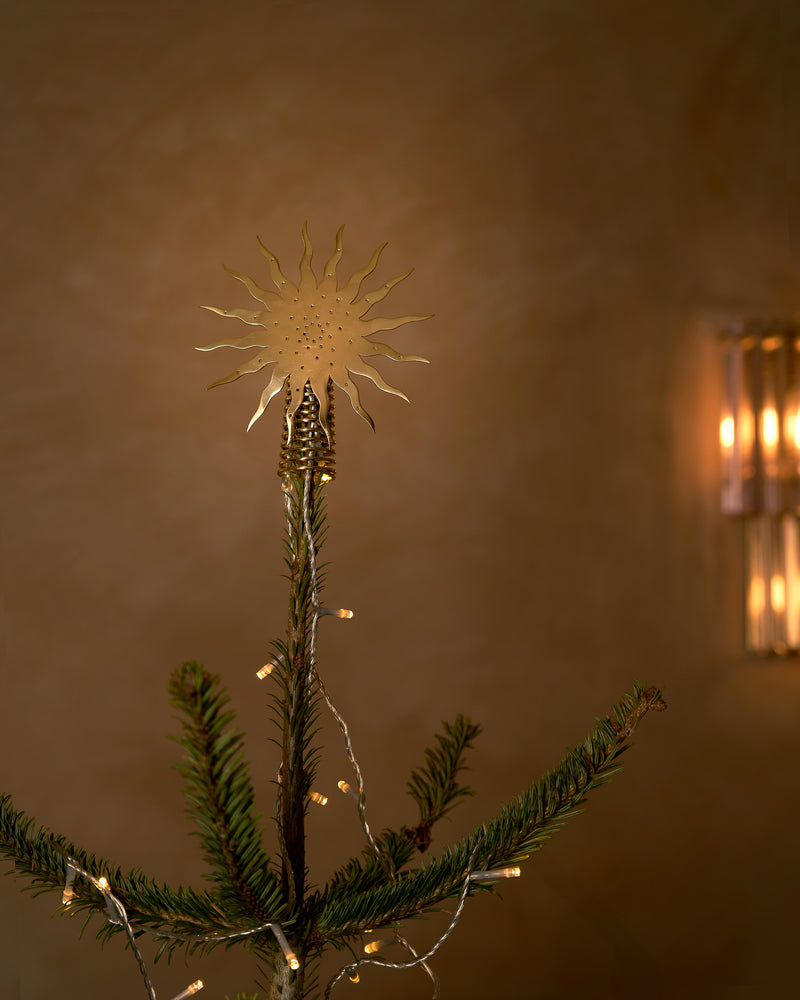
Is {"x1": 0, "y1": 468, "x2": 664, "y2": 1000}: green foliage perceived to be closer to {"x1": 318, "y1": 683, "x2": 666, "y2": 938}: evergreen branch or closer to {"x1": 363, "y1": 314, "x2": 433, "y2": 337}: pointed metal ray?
{"x1": 318, "y1": 683, "x2": 666, "y2": 938}: evergreen branch

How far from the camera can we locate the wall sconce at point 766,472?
161cm

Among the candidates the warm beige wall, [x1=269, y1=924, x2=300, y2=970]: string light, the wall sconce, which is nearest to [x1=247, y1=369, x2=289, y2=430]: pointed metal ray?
[x1=269, y1=924, x2=300, y2=970]: string light

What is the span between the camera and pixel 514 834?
559 mm

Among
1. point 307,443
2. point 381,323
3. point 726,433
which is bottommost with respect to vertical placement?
point 307,443

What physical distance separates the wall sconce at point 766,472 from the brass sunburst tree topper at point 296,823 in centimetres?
118

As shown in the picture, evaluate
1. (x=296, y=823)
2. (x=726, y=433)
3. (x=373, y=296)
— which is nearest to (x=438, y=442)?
(x=726, y=433)

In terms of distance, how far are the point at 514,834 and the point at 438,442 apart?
1061 mm

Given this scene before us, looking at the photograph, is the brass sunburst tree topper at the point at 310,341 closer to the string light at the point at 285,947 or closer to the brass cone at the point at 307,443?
the brass cone at the point at 307,443

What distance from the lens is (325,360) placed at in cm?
60

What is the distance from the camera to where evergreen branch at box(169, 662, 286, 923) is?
0.43 metres

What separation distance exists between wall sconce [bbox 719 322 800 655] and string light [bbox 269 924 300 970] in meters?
1.34

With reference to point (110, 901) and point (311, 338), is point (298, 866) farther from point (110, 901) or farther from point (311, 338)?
point (311, 338)

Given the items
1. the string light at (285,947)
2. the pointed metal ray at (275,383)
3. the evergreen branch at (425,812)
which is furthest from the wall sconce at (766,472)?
the string light at (285,947)

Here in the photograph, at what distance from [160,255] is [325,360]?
1015 mm
